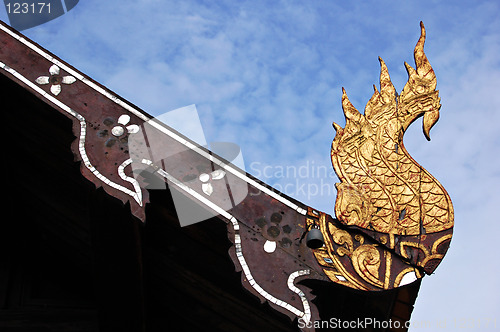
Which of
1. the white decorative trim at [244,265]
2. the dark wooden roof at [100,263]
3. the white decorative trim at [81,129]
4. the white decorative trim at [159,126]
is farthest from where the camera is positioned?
the dark wooden roof at [100,263]

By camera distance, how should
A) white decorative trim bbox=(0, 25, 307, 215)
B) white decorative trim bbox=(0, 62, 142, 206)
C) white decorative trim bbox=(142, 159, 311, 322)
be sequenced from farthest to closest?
→ 1. white decorative trim bbox=(0, 25, 307, 215)
2. white decorative trim bbox=(0, 62, 142, 206)
3. white decorative trim bbox=(142, 159, 311, 322)

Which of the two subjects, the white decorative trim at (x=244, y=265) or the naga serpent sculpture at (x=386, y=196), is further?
the naga serpent sculpture at (x=386, y=196)

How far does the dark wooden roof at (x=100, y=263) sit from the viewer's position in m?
5.53

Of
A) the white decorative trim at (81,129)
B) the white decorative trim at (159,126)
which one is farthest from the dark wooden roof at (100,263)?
the white decorative trim at (159,126)

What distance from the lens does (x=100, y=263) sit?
6.04 meters

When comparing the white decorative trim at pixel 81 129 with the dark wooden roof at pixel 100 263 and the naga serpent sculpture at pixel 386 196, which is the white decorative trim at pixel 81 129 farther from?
the naga serpent sculpture at pixel 386 196

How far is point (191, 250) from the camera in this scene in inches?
228

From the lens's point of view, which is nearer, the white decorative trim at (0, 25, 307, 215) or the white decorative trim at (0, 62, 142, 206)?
the white decorative trim at (0, 62, 142, 206)

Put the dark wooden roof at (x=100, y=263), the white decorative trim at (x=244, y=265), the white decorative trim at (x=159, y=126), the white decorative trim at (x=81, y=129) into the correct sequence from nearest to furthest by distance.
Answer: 1. the white decorative trim at (x=244, y=265)
2. the white decorative trim at (x=81, y=129)
3. the white decorative trim at (x=159, y=126)
4. the dark wooden roof at (x=100, y=263)

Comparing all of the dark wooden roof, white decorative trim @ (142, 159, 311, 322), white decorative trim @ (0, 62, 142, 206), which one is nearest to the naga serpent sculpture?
the dark wooden roof

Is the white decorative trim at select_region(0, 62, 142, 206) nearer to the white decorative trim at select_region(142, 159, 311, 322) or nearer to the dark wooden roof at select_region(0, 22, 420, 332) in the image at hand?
the dark wooden roof at select_region(0, 22, 420, 332)

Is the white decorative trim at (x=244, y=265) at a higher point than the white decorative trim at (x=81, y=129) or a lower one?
lower

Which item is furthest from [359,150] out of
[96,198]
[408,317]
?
[96,198]

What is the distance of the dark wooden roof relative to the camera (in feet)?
18.1
